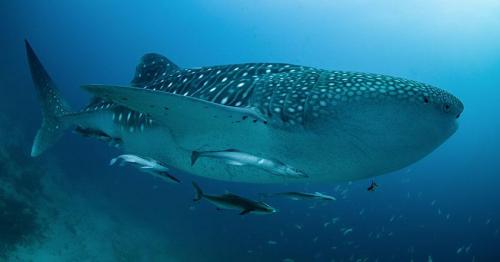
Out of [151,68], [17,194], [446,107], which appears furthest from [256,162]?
[17,194]

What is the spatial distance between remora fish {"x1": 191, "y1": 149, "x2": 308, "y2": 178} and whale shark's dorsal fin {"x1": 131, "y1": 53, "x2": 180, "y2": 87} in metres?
3.15

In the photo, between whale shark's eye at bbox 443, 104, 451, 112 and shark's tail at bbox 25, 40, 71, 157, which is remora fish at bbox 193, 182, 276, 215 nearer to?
whale shark's eye at bbox 443, 104, 451, 112

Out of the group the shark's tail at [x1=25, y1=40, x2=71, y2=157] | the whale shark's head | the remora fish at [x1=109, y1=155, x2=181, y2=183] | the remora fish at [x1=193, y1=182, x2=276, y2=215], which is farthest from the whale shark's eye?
the shark's tail at [x1=25, y1=40, x2=71, y2=157]

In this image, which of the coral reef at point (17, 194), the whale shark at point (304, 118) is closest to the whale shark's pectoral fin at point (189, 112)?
the whale shark at point (304, 118)

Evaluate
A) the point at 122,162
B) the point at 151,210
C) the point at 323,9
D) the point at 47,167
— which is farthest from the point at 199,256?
the point at 323,9

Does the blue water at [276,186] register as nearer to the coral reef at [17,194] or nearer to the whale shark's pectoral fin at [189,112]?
the coral reef at [17,194]

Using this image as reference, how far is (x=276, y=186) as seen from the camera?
37812 mm

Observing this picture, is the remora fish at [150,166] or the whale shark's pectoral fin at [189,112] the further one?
the remora fish at [150,166]

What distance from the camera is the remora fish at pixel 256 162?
3387 mm

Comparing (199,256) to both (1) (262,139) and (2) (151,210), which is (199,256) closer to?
(2) (151,210)

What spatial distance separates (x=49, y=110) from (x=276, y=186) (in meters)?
32.8

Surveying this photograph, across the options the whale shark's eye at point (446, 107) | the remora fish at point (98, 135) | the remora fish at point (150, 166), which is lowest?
the remora fish at point (150, 166)

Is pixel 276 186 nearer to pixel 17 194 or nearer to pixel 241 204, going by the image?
pixel 17 194

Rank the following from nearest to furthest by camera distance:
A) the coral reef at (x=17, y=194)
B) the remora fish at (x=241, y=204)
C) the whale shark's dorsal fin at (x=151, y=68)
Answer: the remora fish at (x=241, y=204), the whale shark's dorsal fin at (x=151, y=68), the coral reef at (x=17, y=194)
